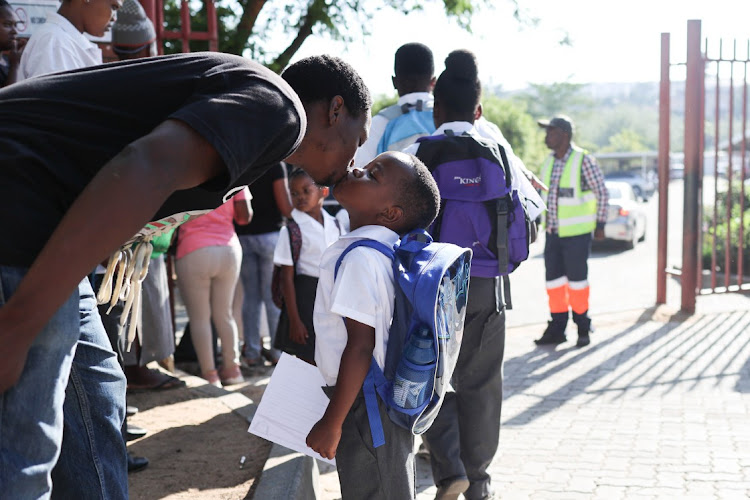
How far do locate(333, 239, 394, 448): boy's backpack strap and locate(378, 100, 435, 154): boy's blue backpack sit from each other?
69.9 inches

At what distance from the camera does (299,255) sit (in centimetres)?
559

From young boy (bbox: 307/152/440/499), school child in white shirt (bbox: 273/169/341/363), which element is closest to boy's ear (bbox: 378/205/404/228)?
young boy (bbox: 307/152/440/499)

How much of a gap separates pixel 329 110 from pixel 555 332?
6327 mm

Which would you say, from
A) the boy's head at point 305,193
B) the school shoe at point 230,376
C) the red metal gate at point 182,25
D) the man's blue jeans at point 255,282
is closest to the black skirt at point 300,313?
the boy's head at point 305,193

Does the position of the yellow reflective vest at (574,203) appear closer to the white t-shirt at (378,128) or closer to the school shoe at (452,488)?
the white t-shirt at (378,128)

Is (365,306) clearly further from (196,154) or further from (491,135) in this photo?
(491,135)

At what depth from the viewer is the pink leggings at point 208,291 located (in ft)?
21.2

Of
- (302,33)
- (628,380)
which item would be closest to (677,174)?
(302,33)

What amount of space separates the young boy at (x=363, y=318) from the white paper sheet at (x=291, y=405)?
0.29 feet

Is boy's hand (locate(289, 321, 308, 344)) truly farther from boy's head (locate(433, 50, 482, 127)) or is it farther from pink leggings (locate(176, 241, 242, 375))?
boy's head (locate(433, 50, 482, 127))

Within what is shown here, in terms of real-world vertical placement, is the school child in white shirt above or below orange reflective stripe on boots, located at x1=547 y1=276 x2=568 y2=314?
above

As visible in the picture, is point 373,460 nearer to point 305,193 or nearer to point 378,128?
point 378,128

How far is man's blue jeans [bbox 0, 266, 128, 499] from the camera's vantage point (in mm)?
1797

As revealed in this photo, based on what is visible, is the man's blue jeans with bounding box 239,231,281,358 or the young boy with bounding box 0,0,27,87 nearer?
the young boy with bounding box 0,0,27,87
